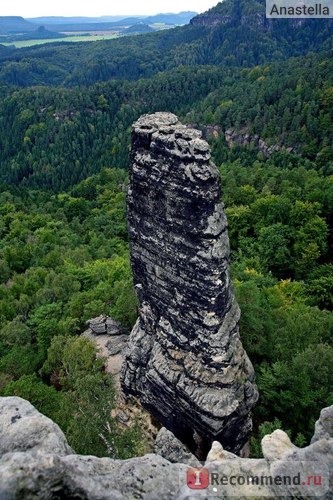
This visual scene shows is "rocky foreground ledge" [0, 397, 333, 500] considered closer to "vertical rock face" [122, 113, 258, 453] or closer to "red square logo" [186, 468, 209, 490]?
"red square logo" [186, 468, 209, 490]

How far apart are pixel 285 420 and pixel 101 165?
5023 inches

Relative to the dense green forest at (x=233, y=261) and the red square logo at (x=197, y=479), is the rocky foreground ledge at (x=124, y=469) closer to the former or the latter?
the red square logo at (x=197, y=479)

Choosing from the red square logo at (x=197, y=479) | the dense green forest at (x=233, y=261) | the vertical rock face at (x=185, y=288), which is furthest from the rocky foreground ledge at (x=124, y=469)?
the dense green forest at (x=233, y=261)

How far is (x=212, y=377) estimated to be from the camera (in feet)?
80.9

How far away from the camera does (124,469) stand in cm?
1387

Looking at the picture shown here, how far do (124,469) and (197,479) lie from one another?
2231 mm

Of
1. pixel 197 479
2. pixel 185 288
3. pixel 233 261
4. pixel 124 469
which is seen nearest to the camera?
pixel 197 479

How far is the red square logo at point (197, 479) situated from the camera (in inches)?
513

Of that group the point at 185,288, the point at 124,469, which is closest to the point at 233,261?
the point at 185,288

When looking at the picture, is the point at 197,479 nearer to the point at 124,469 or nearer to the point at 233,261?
the point at 124,469

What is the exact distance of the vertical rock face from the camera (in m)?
22.2

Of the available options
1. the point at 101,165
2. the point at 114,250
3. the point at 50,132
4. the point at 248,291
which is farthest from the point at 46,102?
the point at 248,291

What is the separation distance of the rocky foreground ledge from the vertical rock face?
8219 millimetres

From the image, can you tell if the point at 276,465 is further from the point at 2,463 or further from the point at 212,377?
the point at 212,377
